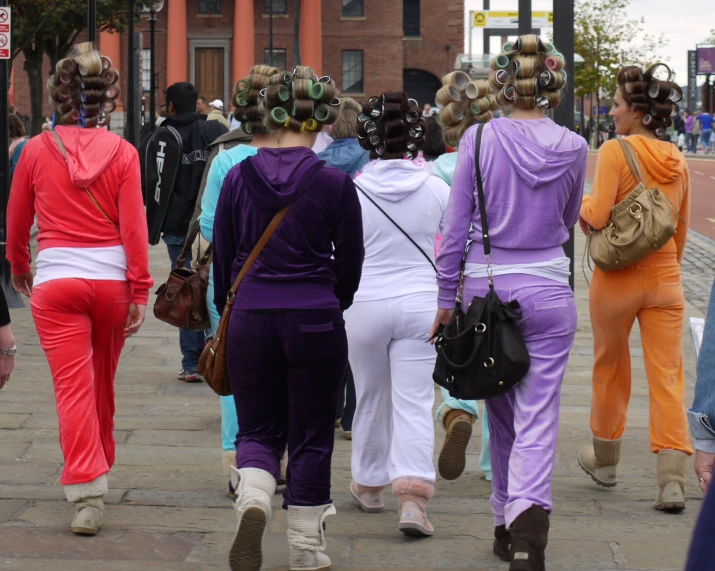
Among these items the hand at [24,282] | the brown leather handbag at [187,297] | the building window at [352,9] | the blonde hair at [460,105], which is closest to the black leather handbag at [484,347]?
the blonde hair at [460,105]

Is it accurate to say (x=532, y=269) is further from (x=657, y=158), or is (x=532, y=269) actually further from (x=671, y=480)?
(x=671, y=480)

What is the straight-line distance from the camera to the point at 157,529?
533 cm

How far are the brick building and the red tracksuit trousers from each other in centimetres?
6139

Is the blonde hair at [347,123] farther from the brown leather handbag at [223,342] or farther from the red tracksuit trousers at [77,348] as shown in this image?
the brown leather handbag at [223,342]

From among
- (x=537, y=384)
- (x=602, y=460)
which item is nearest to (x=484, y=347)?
(x=537, y=384)

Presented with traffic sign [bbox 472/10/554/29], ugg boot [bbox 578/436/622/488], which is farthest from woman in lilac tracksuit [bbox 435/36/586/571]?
traffic sign [bbox 472/10/554/29]

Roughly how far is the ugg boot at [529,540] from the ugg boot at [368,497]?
1.23 meters

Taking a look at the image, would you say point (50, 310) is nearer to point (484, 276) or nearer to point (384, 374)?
point (384, 374)

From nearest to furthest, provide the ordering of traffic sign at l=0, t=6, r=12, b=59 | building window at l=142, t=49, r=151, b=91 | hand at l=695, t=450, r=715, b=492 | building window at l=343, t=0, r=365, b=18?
hand at l=695, t=450, r=715, b=492
traffic sign at l=0, t=6, r=12, b=59
building window at l=142, t=49, r=151, b=91
building window at l=343, t=0, r=365, b=18

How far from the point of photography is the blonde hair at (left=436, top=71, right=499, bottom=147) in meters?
6.13

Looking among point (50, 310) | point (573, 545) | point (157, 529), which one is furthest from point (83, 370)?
point (573, 545)

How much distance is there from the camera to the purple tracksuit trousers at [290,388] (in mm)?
4461

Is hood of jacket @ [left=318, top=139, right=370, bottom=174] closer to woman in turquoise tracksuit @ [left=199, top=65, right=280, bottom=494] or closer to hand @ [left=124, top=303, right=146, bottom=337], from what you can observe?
woman in turquoise tracksuit @ [left=199, top=65, right=280, bottom=494]

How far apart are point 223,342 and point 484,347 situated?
91 cm
